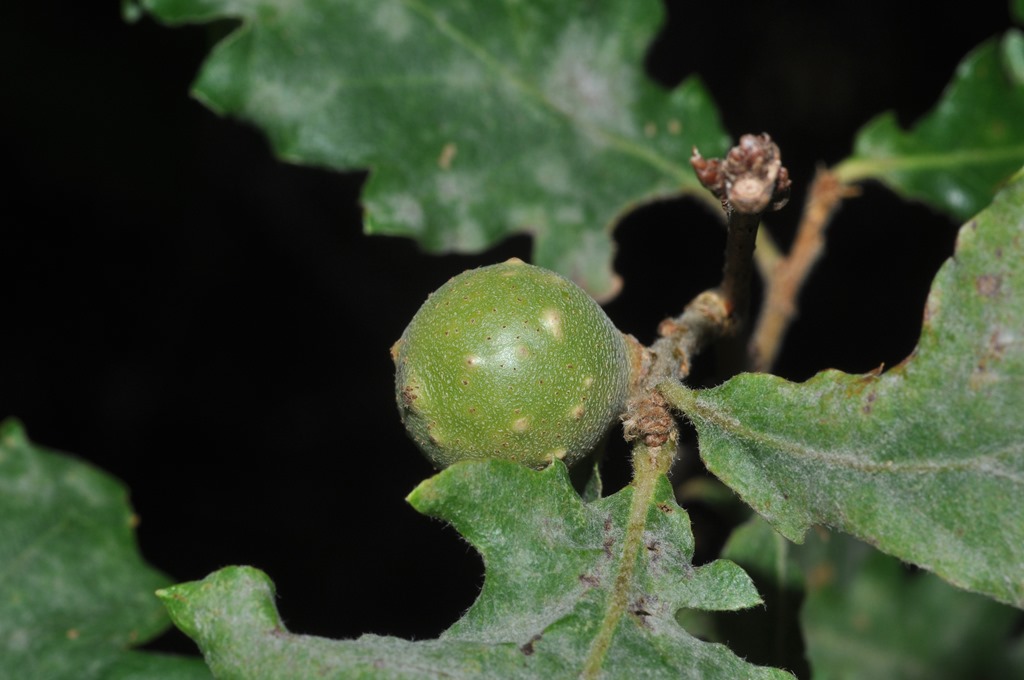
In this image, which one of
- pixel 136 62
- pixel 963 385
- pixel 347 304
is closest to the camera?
pixel 963 385

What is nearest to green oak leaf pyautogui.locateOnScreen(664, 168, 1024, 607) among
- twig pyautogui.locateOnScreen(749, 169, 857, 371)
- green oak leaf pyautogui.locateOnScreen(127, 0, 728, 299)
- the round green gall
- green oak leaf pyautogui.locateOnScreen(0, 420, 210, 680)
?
the round green gall

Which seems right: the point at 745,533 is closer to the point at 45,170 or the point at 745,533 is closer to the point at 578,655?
the point at 578,655

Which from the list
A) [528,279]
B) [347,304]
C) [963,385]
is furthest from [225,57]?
[347,304]

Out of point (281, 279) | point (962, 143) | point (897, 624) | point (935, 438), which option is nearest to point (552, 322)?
point (935, 438)

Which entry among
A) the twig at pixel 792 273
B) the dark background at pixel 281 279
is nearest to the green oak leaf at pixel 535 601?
the twig at pixel 792 273

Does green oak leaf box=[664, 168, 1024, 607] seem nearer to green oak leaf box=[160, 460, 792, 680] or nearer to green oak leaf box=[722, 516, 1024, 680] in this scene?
green oak leaf box=[160, 460, 792, 680]

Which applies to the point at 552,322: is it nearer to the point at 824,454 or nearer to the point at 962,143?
the point at 824,454

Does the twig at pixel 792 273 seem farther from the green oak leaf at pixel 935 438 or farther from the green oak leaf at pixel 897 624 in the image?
the green oak leaf at pixel 935 438
